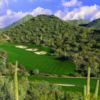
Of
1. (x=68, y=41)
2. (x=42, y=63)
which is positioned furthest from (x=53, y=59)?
(x=68, y=41)

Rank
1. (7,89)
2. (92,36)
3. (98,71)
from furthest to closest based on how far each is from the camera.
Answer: (92,36)
(98,71)
(7,89)

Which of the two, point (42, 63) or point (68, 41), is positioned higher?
point (68, 41)

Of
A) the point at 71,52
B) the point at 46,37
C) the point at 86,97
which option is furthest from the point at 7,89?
the point at 46,37

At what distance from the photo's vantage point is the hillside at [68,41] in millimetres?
131125

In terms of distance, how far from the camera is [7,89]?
50.6 m

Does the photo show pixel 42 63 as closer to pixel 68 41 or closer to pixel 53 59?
pixel 53 59

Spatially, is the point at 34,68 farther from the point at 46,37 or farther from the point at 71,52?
the point at 46,37

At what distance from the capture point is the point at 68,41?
16962 centimetres

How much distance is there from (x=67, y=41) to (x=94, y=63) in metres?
46.4

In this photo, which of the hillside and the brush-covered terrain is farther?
the hillside

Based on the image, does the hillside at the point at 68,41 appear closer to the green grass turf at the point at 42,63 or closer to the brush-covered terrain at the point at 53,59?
the brush-covered terrain at the point at 53,59

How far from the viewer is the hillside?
131m

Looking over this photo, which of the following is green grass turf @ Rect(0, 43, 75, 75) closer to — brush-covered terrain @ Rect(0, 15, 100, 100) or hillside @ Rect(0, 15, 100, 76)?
brush-covered terrain @ Rect(0, 15, 100, 100)

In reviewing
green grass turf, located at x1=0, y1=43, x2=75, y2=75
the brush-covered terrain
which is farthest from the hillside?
green grass turf, located at x1=0, y1=43, x2=75, y2=75
